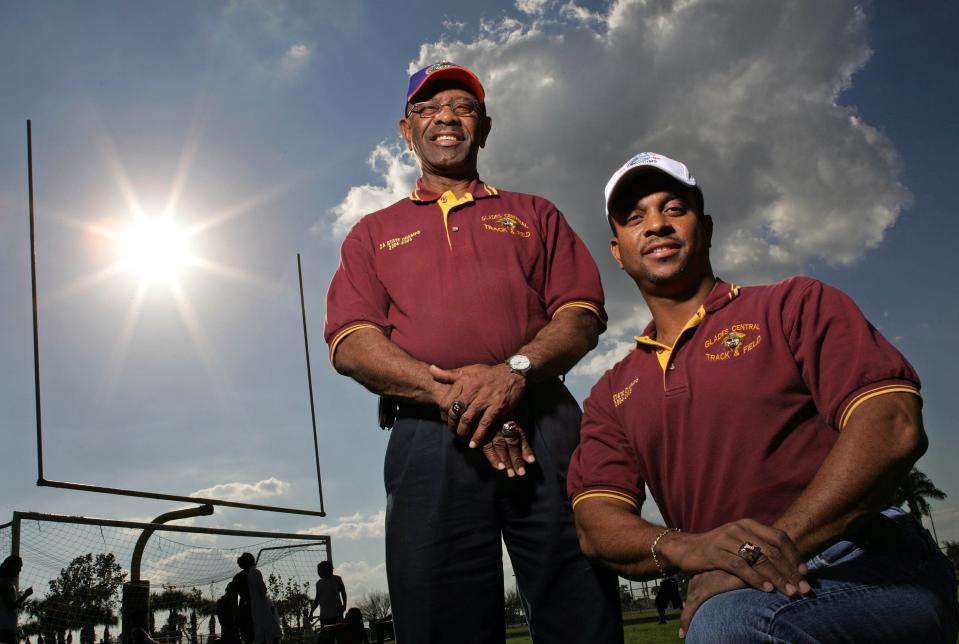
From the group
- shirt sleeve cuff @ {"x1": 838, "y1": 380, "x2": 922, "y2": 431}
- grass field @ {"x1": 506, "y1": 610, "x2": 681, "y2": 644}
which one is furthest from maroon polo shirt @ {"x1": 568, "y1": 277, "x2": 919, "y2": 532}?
grass field @ {"x1": 506, "y1": 610, "x2": 681, "y2": 644}

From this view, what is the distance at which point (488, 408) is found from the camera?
2.22m

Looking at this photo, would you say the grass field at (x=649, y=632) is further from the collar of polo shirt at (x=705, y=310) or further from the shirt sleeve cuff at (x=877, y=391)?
the shirt sleeve cuff at (x=877, y=391)

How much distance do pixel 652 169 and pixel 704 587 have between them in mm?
1257

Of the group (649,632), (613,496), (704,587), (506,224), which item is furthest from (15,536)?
(649,632)

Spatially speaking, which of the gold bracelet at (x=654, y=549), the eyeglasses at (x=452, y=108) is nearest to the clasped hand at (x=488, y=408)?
the gold bracelet at (x=654, y=549)

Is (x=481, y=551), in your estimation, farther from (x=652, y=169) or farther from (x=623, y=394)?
(x=652, y=169)

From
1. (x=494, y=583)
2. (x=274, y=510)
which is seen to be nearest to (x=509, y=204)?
(x=494, y=583)

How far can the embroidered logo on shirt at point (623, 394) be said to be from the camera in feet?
6.93

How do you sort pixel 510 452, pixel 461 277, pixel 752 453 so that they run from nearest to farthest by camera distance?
pixel 752 453
pixel 510 452
pixel 461 277

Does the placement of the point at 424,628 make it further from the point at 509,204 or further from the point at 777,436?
the point at 509,204

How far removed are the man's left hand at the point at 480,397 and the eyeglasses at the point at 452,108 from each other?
45.9 inches

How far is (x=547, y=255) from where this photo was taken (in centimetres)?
271

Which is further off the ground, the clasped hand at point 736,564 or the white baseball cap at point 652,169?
the white baseball cap at point 652,169

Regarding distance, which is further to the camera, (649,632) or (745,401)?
(649,632)
